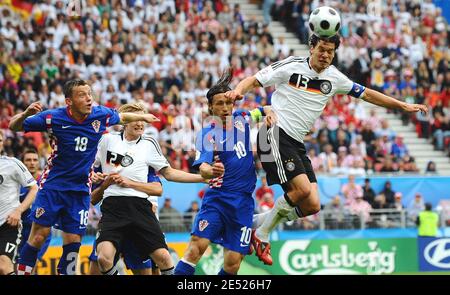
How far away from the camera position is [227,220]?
12.3 meters

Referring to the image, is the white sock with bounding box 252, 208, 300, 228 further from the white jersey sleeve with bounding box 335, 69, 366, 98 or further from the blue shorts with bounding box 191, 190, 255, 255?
the white jersey sleeve with bounding box 335, 69, 366, 98

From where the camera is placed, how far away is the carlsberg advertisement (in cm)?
2078

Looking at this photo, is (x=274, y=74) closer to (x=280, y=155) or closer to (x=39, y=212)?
(x=280, y=155)

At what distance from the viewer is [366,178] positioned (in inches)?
882

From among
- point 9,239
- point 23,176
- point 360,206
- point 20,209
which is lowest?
point 360,206

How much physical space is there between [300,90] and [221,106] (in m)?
1.12

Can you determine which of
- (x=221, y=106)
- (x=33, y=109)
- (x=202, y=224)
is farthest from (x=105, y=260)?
(x=221, y=106)

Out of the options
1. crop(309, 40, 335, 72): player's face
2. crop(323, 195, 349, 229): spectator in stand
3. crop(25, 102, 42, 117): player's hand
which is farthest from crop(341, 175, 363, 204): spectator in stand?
crop(25, 102, 42, 117): player's hand

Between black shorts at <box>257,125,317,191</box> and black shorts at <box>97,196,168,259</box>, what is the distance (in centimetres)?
163

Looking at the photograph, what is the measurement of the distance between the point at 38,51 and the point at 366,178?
9.14 meters

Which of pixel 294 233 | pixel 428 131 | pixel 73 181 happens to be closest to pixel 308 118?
pixel 73 181

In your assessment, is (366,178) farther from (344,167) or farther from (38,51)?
(38,51)

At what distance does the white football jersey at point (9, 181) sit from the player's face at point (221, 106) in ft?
9.26

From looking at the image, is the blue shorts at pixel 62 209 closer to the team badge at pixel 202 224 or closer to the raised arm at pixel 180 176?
the raised arm at pixel 180 176
